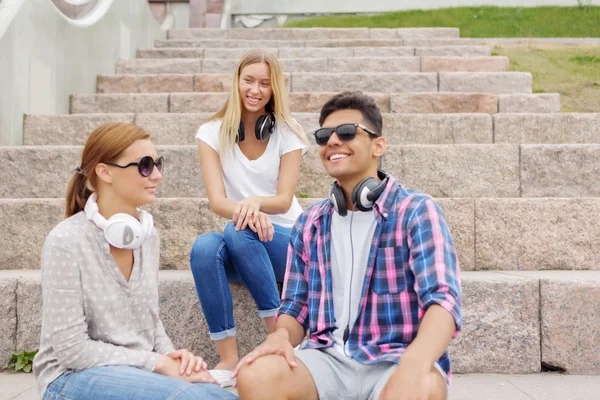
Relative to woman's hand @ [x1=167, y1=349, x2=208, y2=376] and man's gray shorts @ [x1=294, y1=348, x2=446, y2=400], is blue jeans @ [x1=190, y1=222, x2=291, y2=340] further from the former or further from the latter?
man's gray shorts @ [x1=294, y1=348, x2=446, y2=400]

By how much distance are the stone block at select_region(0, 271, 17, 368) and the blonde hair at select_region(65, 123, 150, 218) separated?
112 centimetres

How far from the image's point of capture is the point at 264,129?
10.9 ft

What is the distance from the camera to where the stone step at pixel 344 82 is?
6484 millimetres

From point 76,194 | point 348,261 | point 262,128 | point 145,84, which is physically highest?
point 145,84

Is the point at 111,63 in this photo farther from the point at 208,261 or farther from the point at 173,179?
the point at 208,261

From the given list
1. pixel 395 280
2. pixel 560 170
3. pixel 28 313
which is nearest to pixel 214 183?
pixel 28 313

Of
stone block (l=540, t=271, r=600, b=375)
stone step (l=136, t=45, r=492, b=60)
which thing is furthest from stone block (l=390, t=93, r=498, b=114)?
stone block (l=540, t=271, r=600, b=375)

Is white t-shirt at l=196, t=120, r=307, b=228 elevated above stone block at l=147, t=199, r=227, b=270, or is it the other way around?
white t-shirt at l=196, t=120, r=307, b=228

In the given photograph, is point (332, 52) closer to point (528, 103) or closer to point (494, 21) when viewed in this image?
point (528, 103)

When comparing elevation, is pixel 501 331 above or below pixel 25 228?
below

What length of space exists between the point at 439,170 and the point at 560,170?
75 centimetres

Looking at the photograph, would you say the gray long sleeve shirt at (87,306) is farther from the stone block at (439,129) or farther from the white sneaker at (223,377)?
the stone block at (439,129)

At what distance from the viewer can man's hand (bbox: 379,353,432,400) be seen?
73.7 inches

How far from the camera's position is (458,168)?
430 centimetres
